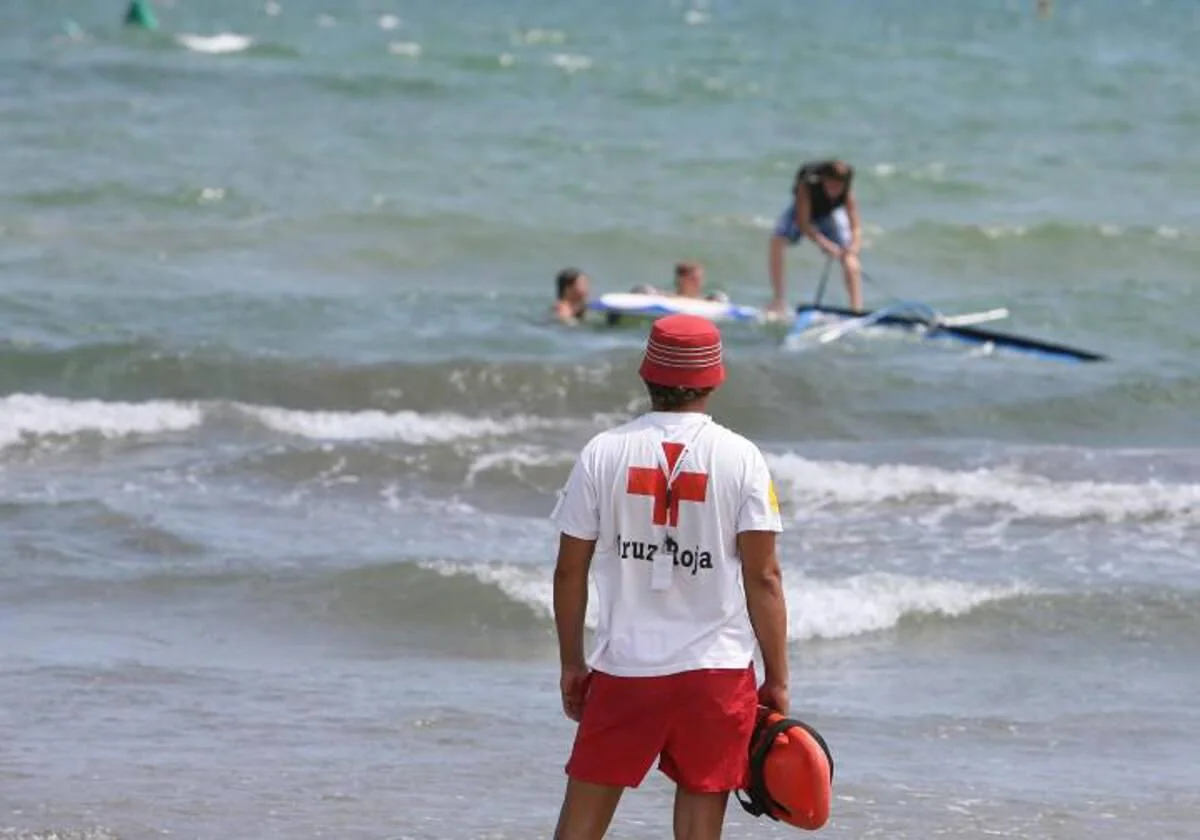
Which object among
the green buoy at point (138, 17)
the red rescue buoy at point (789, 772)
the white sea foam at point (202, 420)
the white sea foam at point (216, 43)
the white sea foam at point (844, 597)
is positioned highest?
the green buoy at point (138, 17)

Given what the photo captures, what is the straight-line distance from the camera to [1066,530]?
10969mm

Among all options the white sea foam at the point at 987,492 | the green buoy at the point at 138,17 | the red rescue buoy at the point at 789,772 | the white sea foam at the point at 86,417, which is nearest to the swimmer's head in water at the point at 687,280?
the white sea foam at the point at 86,417

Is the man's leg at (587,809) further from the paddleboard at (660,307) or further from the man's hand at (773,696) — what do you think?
the paddleboard at (660,307)

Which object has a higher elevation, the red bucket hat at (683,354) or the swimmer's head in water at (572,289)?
the red bucket hat at (683,354)

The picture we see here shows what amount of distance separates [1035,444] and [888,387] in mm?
1671

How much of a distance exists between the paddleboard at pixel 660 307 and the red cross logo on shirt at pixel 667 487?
12.2 m

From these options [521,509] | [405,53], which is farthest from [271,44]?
[521,509]

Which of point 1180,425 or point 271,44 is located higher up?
point 271,44

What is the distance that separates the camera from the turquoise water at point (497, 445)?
282 inches

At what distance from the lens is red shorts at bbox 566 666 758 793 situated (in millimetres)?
4980

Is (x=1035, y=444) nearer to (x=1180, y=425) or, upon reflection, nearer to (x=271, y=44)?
(x=1180, y=425)

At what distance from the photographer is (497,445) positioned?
1308cm

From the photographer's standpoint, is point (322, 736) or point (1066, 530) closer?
point (322, 736)

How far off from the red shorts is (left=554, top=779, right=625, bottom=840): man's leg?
5cm
